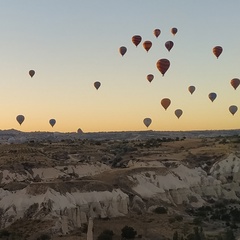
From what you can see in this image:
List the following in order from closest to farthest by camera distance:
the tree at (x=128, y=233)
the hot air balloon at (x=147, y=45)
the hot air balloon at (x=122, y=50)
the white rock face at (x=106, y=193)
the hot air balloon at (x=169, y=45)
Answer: the tree at (x=128, y=233), the white rock face at (x=106, y=193), the hot air balloon at (x=147, y=45), the hot air balloon at (x=169, y=45), the hot air balloon at (x=122, y=50)

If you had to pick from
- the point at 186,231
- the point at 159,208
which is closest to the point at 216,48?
the point at 159,208

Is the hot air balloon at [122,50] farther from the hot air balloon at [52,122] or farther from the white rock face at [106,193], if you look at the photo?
the hot air balloon at [52,122]

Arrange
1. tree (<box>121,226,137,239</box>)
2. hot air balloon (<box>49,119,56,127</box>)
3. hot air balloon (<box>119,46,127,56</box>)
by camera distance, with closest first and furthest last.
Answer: tree (<box>121,226,137,239</box>) → hot air balloon (<box>119,46,127,56</box>) → hot air balloon (<box>49,119,56,127</box>)

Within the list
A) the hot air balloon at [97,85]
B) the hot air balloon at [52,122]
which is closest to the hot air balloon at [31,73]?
the hot air balloon at [97,85]

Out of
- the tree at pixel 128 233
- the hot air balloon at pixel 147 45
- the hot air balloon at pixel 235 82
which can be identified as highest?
the hot air balloon at pixel 147 45

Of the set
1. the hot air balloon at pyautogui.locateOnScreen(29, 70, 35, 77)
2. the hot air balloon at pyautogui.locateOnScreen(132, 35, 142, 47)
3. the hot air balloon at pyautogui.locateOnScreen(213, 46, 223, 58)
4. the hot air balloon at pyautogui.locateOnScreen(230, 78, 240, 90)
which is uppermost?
the hot air balloon at pyautogui.locateOnScreen(132, 35, 142, 47)

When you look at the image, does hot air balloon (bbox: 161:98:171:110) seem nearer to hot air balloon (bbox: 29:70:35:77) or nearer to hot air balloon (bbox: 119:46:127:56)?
hot air balloon (bbox: 119:46:127:56)

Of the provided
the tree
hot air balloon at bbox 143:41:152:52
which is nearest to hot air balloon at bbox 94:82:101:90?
hot air balloon at bbox 143:41:152:52

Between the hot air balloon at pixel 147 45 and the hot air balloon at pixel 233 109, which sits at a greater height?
the hot air balloon at pixel 147 45

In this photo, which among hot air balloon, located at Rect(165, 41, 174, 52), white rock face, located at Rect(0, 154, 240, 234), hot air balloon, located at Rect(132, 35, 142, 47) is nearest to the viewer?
white rock face, located at Rect(0, 154, 240, 234)
